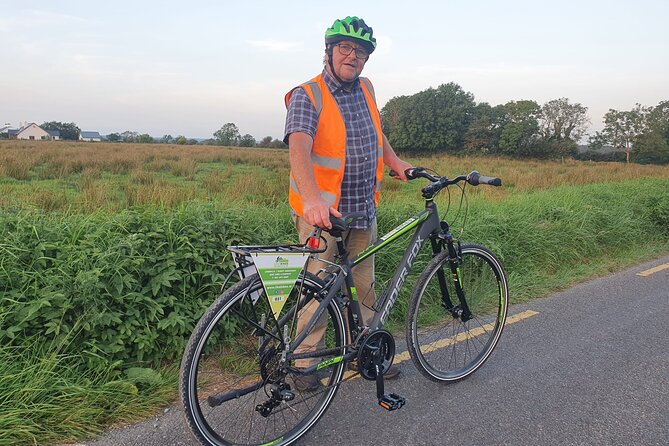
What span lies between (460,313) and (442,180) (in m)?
1.02

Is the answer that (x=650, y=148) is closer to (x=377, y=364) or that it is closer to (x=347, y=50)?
(x=347, y=50)

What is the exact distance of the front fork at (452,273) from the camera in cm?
305

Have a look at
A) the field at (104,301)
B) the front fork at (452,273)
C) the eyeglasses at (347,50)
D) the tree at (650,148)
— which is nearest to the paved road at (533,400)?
the field at (104,301)

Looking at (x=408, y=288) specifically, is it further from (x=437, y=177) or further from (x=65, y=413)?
(x=65, y=413)

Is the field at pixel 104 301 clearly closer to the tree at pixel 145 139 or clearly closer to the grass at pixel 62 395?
the grass at pixel 62 395

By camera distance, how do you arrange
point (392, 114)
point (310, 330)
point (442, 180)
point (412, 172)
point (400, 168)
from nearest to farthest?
point (310, 330), point (442, 180), point (412, 172), point (400, 168), point (392, 114)

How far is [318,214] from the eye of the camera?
7.52ft

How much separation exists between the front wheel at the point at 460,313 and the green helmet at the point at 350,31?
1.40 meters

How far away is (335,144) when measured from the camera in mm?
2697

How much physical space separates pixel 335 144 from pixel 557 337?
2651mm

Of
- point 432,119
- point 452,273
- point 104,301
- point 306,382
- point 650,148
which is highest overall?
point 432,119

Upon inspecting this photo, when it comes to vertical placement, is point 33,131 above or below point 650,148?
above

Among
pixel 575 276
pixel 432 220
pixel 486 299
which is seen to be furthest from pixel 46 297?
pixel 575 276

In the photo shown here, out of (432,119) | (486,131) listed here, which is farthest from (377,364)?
(432,119)
